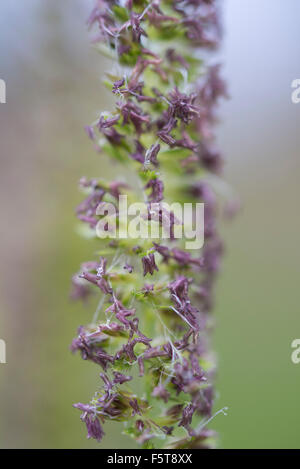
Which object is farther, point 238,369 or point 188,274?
point 238,369

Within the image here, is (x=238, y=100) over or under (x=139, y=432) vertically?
over

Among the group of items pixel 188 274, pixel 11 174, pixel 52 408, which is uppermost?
pixel 11 174

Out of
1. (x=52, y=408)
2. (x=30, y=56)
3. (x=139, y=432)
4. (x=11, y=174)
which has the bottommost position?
(x=52, y=408)

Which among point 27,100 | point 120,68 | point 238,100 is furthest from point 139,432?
point 238,100

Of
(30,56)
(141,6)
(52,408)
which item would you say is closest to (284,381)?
(52,408)

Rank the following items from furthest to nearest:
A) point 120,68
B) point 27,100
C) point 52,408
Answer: point 27,100
point 52,408
point 120,68

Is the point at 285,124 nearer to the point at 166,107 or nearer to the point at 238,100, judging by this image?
the point at 238,100

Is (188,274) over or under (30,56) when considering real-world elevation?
under

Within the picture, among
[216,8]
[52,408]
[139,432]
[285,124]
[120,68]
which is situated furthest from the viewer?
[285,124]

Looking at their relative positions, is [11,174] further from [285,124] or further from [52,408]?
[285,124]
